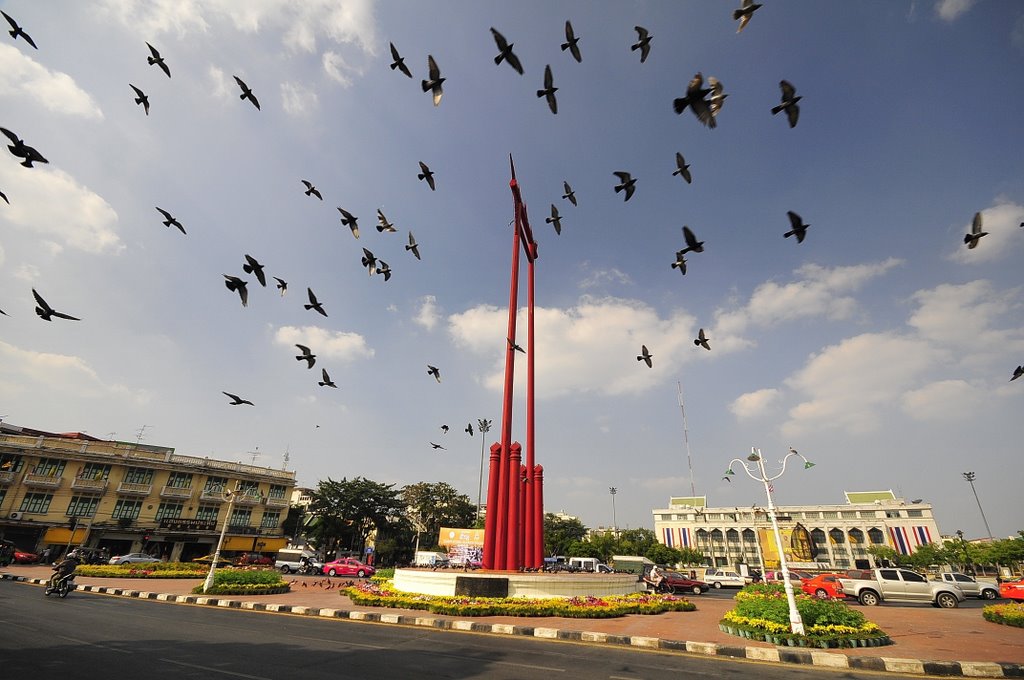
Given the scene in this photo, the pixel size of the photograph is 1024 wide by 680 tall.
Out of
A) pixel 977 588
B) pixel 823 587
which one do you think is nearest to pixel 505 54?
pixel 823 587

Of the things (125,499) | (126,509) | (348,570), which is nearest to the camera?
(348,570)

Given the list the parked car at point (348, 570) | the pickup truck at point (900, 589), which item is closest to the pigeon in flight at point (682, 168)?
the pickup truck at point (900, 589)

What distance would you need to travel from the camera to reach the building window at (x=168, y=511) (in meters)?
43.1

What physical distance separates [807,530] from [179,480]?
322 feet

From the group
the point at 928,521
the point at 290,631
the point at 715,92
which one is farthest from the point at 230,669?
the point at 928,521

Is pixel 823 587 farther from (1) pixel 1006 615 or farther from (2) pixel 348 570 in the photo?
(2) pixel 348 570

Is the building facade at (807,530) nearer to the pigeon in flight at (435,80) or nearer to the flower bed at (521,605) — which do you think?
the flower bed at (521,605)

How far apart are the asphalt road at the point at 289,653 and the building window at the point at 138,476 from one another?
36747 millimetres

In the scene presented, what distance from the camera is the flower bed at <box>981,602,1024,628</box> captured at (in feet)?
45.9

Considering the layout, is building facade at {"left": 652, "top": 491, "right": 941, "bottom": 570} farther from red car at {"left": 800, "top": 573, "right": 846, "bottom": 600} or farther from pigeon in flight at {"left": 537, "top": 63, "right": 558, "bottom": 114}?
pigeon in flight at {"left": 537, "top": 63, "right": 558, "bottom": 114}

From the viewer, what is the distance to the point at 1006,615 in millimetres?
14195

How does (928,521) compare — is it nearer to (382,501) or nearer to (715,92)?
(382,501)

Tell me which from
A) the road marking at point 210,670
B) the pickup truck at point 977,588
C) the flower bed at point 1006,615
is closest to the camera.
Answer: the road marking at point 210,670

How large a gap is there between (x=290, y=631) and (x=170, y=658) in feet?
13.5
